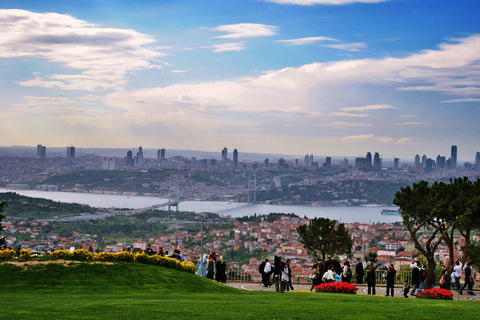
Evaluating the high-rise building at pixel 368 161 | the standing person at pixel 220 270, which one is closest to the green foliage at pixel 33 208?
the standing person at pixel 220 270

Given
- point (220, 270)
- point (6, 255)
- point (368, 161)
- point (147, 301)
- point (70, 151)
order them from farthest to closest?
point (368, 161)
point (70, 151)
point (220, 270)
point (6, 255)
point (147, 301)

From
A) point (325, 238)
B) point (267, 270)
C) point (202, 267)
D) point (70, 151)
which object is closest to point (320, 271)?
point (267, 270)

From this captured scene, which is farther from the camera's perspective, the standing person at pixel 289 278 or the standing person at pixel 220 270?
the standing person at pixel 220 270

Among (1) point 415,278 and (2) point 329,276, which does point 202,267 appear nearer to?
(2) point 329,276

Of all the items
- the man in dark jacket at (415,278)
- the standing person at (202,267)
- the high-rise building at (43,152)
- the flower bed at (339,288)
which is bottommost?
the standing person at (202,267)

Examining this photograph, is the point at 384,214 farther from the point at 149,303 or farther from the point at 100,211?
the point at 149,303

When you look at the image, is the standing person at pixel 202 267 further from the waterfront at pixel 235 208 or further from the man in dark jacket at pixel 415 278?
the waterfront at pixel 235 208

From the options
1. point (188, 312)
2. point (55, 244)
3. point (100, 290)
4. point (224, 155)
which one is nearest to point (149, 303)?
point (188, 312)
